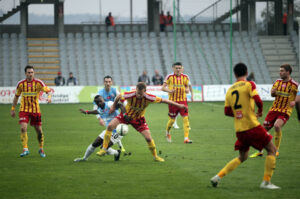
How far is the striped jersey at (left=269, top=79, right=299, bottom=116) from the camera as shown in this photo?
10.8m

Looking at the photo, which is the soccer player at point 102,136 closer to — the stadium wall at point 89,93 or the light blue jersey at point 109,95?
the light blue jersey at point 109,95

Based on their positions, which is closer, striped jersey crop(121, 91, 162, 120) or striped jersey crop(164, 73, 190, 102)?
striped jersey crop(121, 91, 162, 120)

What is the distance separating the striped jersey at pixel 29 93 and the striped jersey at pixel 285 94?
5.02m

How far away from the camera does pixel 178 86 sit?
14508 millimetres

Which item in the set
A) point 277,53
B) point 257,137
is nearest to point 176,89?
point 257,137

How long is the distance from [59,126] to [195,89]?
53.8ft

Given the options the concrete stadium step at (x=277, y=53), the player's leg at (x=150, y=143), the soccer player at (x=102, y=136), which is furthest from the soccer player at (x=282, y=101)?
the concrete stadium step at (x=277, y=53)

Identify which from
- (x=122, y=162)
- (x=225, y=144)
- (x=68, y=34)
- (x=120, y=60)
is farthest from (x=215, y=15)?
(x=122, y=162)

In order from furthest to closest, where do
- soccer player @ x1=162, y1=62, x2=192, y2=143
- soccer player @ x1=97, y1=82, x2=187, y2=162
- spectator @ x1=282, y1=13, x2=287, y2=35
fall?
spectator @ x1=282, y1=13, x2=287, y2=35 < soccer player @ x1=162, y1=62, x2=192, y2=143 < soccer player @ x1=97, y1=82, x2=187, y2=162

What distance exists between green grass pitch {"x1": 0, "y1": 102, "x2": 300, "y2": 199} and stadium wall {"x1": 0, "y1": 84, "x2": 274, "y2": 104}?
55.8 feet

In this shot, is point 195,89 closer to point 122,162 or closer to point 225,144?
point 225,144

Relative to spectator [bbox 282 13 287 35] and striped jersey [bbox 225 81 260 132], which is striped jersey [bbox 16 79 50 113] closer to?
striped jersey [bbox 225 81 260 132]

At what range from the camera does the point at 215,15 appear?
142 feet

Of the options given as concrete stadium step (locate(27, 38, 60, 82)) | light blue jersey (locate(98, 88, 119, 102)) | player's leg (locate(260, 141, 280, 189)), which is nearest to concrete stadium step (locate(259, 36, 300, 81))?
concrete stadium step (locate(27, 38, 60, 82))
